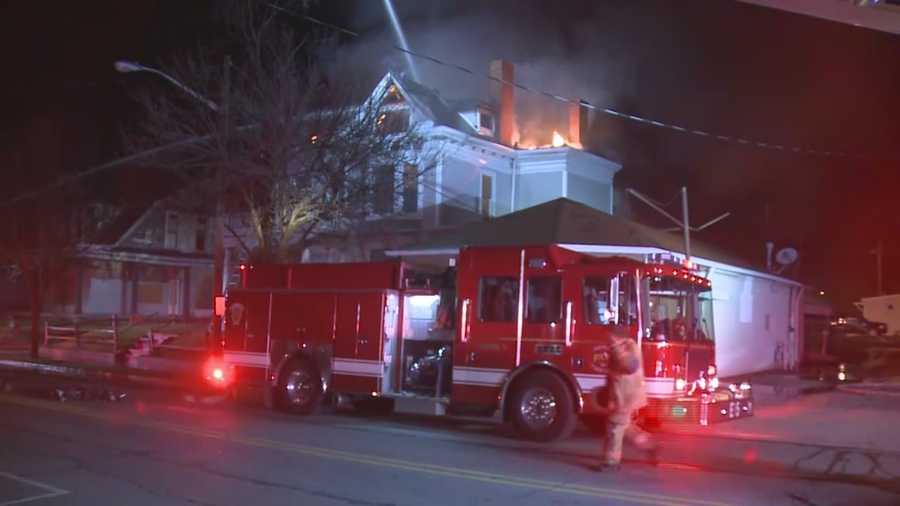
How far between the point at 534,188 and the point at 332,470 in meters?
21.1

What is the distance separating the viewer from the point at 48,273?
83.1 ft

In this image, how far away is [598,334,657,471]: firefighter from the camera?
915 centimetres

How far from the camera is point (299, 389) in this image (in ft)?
46.1

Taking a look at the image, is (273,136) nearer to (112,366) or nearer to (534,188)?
(112,366)

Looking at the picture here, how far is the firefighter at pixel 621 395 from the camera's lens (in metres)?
9.15

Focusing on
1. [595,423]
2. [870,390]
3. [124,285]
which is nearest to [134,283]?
[124,285]

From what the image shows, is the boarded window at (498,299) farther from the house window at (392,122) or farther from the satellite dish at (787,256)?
the satellite dish at (787,256)

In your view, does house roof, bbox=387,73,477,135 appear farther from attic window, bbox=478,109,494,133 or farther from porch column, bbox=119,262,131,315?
porch column, bbox=119,262,131,315

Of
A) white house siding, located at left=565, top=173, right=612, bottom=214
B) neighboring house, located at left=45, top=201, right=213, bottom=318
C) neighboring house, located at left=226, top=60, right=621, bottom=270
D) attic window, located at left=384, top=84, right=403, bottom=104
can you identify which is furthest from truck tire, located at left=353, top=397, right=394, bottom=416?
neighboring house, located at left=45, top=201, right=213, bottom=318

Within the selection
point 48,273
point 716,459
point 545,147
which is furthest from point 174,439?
point 545,147

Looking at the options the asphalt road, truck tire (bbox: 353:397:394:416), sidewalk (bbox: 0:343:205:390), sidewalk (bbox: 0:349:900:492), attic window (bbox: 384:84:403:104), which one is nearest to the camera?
the asphalt road

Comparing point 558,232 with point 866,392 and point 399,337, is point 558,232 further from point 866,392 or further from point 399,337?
point 866,392

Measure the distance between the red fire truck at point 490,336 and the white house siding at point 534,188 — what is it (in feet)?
50.9

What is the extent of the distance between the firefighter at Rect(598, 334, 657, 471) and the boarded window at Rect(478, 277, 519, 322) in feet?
8.75
